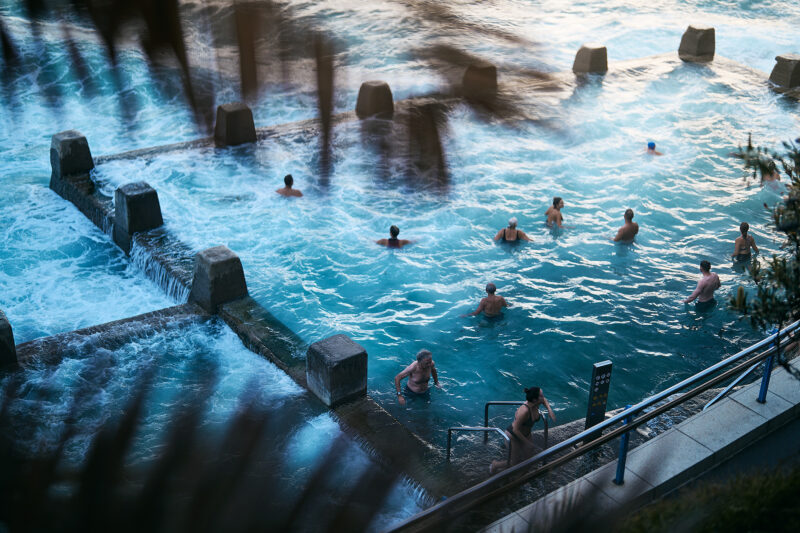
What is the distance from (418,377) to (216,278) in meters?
3.46

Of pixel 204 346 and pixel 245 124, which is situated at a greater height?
pixel 245 124

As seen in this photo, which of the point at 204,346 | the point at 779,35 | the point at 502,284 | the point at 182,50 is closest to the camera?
the point at 204,346

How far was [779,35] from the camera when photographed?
29719 mm

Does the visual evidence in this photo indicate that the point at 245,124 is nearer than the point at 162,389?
No

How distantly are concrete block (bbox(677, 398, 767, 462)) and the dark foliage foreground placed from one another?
316 centimetres

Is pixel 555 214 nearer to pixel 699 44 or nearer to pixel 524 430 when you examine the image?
pixel 524 430

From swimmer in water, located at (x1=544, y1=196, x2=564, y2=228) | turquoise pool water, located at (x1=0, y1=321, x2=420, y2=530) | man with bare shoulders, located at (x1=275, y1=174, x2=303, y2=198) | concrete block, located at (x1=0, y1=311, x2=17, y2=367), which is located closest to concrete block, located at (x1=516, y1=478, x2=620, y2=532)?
turquoise pool water, located at (x1=0, y1=321, x2=420, y2=530)

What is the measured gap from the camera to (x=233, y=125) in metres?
16.6

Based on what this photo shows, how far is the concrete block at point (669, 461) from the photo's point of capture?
19.6 ft

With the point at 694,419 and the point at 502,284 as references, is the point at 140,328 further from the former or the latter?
the point at 694,419

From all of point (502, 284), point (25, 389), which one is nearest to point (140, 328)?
point (25, 389)

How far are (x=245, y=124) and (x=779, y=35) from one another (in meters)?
23.9

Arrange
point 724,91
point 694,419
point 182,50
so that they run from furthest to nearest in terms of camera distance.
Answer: point 182,50, point 724,91, point 694,419

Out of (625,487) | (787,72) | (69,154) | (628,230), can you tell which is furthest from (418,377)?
(787,72)
